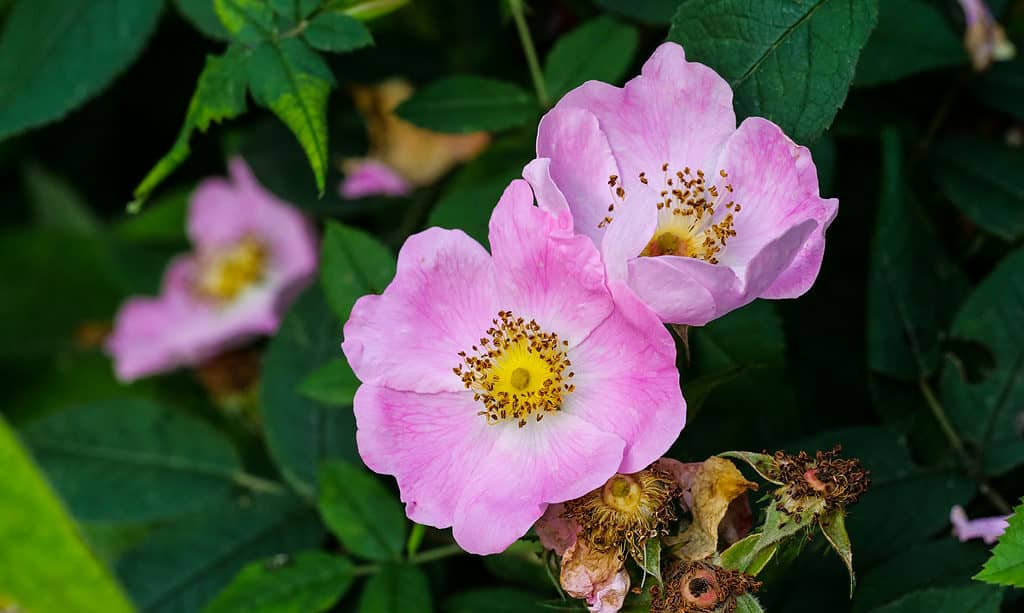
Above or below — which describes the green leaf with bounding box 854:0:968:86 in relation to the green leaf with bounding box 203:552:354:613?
above

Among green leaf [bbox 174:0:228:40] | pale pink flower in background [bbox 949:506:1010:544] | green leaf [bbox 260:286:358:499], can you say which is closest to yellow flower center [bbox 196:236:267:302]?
green leaf [bbox 260:286:358:499]

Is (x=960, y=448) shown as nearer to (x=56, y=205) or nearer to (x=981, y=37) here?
(x=981, y=37)

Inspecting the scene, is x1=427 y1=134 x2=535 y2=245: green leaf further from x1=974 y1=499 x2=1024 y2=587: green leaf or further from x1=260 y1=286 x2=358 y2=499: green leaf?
x1=974 y1=499 x2=1024 y2=587: green leaf

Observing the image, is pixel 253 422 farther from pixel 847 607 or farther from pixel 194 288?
pixel 847 607

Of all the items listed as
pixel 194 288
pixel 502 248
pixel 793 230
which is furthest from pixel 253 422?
pixel 793 230

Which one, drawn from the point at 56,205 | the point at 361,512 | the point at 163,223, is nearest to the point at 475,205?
the point at 361,512

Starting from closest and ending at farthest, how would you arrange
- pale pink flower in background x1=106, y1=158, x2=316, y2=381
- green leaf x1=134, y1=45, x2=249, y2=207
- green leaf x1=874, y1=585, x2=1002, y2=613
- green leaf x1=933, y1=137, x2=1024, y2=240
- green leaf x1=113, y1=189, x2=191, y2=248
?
1. green leaf x1=874, y1=585, x2=1002, y2=613
2. green leaf x1=134, y1=45, x2=249, y2=207
3. green leaf x1=933, y1=137, x2=1024, y2=240
4. pale pink flower in background x1=106, y1=158, x2=316, y2=381
5. green leaf x1=113, y1=189, x2=191, y2=248
